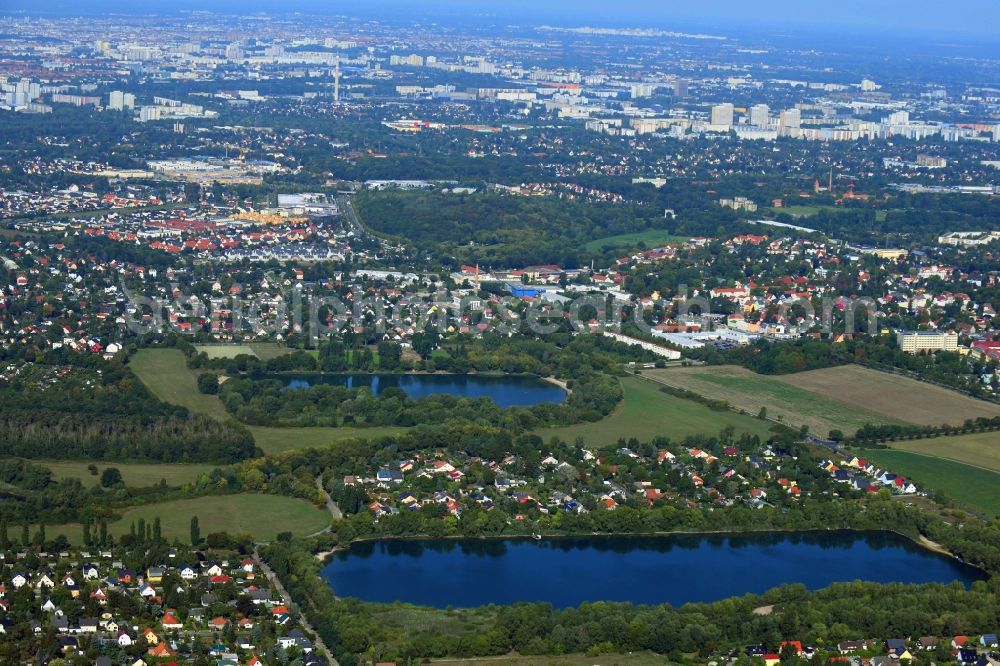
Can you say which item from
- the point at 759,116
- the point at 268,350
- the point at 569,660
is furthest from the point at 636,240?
the point at 759,116

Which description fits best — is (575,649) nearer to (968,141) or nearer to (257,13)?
(968,141)

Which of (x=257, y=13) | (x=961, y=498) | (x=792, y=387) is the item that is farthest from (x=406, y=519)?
(x=257, y=13)

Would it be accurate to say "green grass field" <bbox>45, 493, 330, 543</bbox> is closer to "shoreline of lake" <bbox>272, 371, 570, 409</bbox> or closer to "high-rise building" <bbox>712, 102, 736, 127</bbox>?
"shoreline of lake" <bbox>272, 371, 570, 409</bbox>

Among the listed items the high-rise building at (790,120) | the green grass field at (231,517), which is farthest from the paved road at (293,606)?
the high-rise building at (790,120)

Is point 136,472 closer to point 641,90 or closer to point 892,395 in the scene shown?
point 892,395

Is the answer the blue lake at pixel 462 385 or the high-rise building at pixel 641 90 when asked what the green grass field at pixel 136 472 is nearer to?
the blue lake at pixel 462 385

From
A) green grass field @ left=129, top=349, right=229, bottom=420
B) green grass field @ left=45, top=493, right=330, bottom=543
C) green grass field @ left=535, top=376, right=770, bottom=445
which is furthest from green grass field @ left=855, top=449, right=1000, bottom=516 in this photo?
green grass field @ left=129, top=349, right=229, bottom=420
